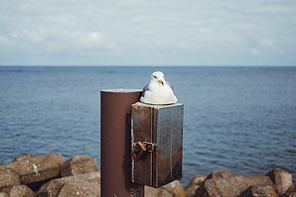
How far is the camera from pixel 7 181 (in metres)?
5.34

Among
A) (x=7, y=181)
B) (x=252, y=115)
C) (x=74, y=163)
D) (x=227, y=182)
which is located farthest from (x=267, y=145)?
(x=7, y=181)

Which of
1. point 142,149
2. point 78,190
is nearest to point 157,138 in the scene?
point 142,149

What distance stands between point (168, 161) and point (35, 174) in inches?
159

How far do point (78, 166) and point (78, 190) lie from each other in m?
1.94

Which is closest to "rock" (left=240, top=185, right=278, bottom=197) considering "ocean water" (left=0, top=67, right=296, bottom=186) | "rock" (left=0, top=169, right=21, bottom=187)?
"rock" (left=0, top=169, right=21, bottom=187)

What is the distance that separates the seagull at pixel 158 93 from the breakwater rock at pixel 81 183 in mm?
2219

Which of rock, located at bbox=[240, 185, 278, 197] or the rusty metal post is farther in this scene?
rock, located at bbox=[240, 185, 278, 197]

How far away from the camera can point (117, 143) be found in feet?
10.1

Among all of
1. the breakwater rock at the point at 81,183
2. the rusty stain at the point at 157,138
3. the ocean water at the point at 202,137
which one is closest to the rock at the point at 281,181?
the breakwater rock at the point at 81,183

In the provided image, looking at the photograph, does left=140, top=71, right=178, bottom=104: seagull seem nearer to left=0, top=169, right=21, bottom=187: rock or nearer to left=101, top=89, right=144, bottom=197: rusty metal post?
left=101, top=89, right=144, bottom=197: rusty metal post

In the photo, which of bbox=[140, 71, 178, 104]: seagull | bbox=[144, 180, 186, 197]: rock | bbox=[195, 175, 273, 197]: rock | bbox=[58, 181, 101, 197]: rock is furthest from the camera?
bbox=[195, 175, 273, 197]: rock

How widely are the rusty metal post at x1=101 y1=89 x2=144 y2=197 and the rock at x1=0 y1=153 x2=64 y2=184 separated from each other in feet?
11.0

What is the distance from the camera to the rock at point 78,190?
171 inches

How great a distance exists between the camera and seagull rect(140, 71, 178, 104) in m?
2.92
